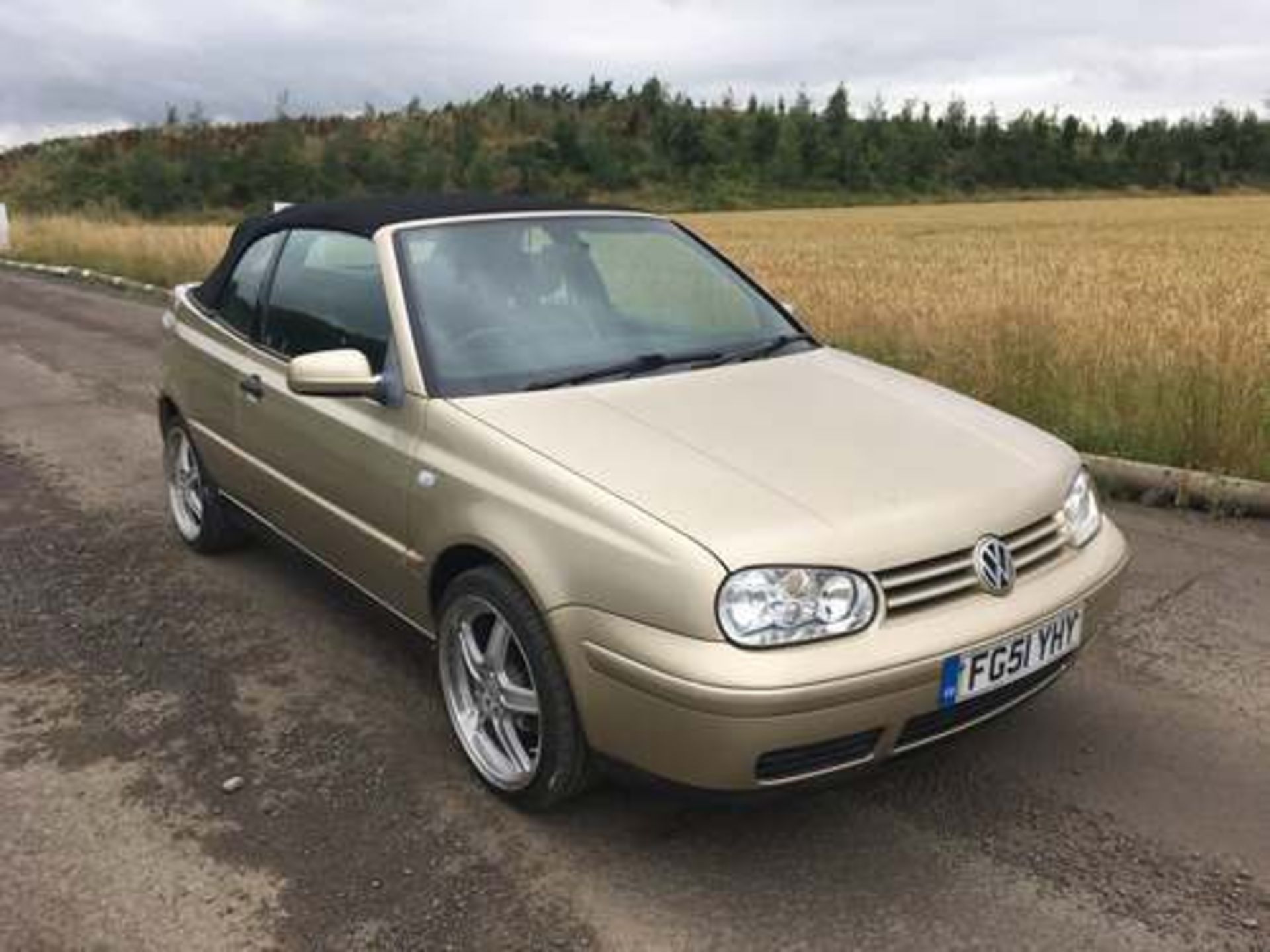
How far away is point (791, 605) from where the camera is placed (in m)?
2.65

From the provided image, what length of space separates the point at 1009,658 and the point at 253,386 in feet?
9.32

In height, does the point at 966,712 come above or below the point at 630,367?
below

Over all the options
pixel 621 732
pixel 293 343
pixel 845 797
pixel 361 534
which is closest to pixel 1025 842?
pixel 845 797

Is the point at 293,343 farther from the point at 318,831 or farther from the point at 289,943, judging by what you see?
the point at 289,943

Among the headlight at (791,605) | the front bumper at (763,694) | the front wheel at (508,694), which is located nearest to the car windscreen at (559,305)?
the front wheel at (508,694)

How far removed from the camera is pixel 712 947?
265cm

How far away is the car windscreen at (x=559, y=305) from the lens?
360 cm

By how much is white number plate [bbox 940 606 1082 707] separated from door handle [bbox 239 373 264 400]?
2.70m

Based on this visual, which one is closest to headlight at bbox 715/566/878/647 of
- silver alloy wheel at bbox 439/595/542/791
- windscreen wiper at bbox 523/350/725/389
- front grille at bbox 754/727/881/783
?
front grille at bbox 754/727/881/783

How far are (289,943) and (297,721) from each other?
1.18m

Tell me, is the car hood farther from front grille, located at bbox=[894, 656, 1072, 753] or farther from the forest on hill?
the forest on hill

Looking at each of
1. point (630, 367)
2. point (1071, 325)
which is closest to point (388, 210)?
point (630, 367)

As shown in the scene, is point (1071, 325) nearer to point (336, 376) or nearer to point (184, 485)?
point (184, 485)

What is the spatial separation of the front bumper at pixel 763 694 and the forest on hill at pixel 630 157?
51417mm
